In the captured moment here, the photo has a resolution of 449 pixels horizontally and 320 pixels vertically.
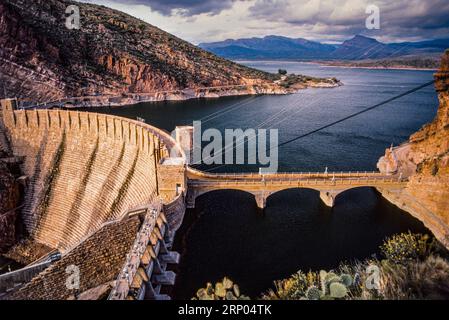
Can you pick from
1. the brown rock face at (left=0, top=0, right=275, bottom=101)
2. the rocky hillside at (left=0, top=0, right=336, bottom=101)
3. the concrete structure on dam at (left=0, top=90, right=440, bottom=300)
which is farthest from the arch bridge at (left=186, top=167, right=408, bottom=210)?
the brown rock face at (left=0, top=0, right=275, bottom=101)

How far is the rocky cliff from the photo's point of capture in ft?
141

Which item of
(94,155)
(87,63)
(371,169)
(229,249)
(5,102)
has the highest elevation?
(87,63)

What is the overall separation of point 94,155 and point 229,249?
2522 cm

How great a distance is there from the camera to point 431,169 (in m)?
45.3

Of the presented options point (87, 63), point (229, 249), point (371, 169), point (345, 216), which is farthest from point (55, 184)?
point (87, 63)

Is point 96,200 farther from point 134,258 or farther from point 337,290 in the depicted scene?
point 337,290

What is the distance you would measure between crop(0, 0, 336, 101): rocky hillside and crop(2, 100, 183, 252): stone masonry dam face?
2623 inches

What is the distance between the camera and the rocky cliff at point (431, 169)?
42938 millimetres

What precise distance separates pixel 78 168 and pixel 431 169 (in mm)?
50497

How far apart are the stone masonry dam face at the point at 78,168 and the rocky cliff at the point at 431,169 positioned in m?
33.9

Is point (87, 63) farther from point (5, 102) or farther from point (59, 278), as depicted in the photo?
point (59, 278)

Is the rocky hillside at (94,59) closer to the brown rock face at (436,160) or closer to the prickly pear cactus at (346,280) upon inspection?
the brown rock face at (436,160)

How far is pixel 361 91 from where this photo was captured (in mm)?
167250
